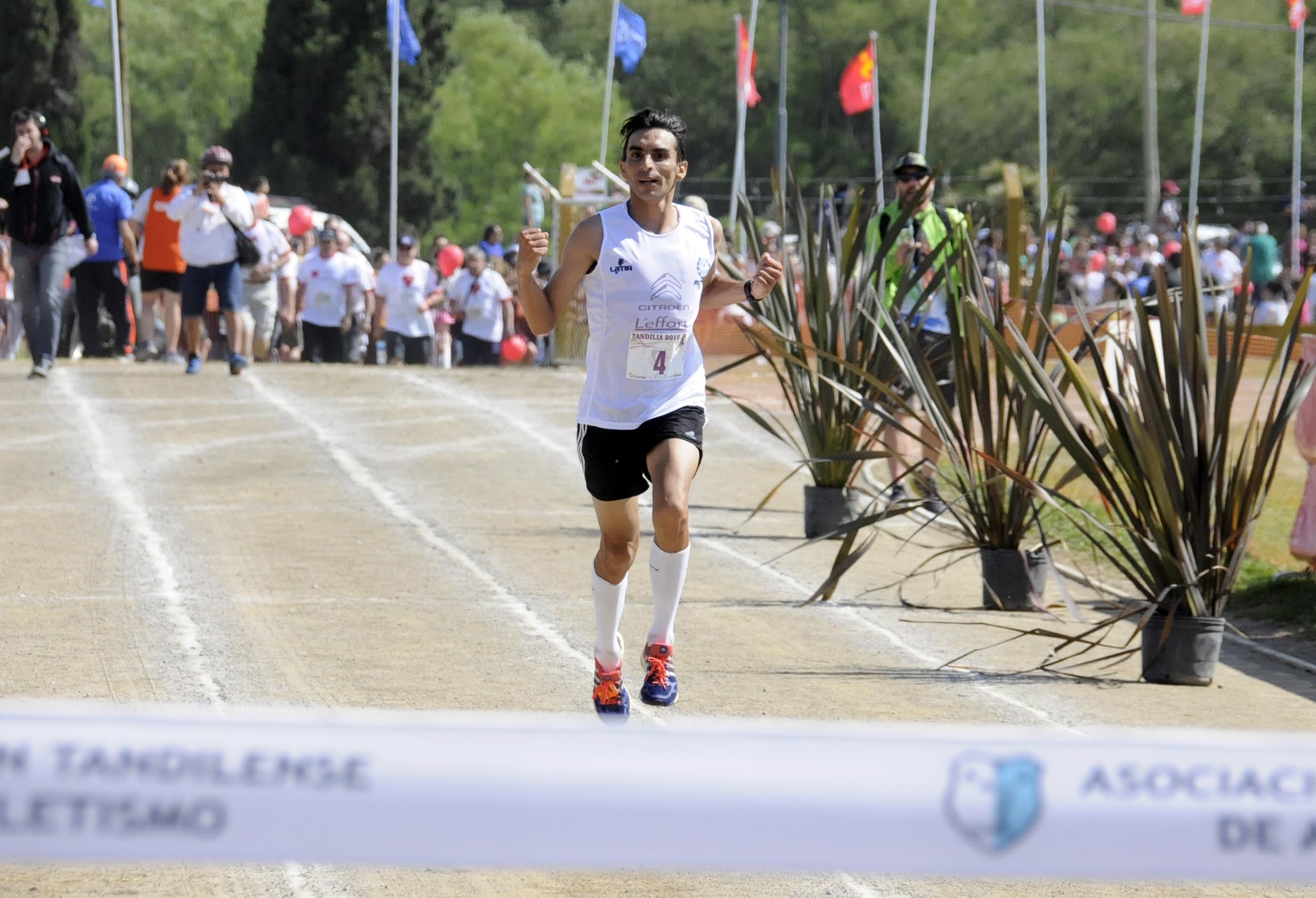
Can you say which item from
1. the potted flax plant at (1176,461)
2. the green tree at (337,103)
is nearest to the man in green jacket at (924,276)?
the potted flax plant at (1176,461)

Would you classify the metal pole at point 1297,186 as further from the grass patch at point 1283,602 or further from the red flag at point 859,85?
the grass patch at point 1283,602

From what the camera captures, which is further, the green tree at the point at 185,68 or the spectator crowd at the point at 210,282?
the green tree at the point at 185,68

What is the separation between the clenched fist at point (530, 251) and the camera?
18.5 feet

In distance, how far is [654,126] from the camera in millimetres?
6000

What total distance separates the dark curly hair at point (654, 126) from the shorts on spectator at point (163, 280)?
34.7 ft

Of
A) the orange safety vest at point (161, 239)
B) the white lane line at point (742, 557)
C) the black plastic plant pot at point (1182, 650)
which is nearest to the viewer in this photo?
the white lane line at point (742, 557)

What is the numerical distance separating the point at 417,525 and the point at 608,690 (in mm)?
4444

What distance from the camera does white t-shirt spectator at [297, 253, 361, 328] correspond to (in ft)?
62.0

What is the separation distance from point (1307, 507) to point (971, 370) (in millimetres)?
2106

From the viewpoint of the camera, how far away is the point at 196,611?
7672mm

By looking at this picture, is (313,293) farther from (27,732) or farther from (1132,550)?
(27,732)

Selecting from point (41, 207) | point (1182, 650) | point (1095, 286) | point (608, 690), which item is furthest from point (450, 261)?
point (608, 690)

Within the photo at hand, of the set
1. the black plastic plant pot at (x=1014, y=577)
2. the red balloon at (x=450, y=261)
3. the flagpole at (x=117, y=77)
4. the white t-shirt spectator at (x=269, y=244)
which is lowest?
the black plastic plant pot at (x=1014, y=577)

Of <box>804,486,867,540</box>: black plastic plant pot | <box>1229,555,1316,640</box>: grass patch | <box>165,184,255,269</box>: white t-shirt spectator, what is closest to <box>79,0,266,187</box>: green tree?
<box>165,184,255,269</box>: white t-shirt spectator
